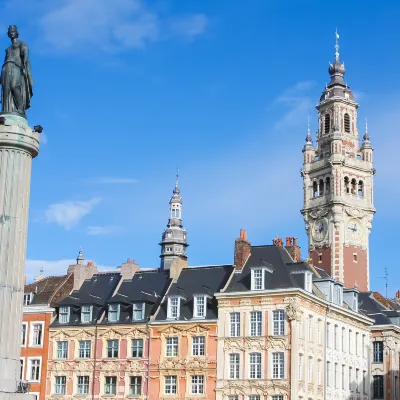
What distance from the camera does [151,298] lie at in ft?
208

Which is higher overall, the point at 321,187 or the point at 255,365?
the point at 321,187

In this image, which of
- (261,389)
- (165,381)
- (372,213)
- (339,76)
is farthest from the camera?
(339,76)

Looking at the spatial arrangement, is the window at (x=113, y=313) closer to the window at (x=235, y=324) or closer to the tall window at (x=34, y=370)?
the tall window at (x=34, y=370)

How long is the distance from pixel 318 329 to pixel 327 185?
127ft

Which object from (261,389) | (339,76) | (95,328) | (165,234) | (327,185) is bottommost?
(261,389)

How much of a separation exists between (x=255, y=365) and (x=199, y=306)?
6.03 metres

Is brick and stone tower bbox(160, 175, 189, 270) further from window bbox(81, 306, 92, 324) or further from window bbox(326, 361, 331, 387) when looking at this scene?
window bbox(326, 361, 331, 387)

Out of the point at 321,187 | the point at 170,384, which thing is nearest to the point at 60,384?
the point at 170,384

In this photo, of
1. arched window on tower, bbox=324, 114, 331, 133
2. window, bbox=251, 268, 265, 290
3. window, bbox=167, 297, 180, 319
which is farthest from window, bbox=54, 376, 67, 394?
arched window on tower, bbox=324, 114, 331, 133

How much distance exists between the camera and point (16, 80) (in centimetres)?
2489

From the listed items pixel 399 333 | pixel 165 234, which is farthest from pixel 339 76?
pixel 399 333

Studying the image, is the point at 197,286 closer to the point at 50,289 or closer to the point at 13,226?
the point at 50,289

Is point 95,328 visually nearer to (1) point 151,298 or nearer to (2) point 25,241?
(1) point 151,298

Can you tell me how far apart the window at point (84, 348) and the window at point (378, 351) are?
2381cm
